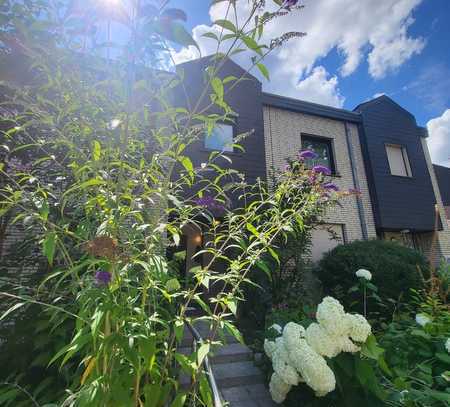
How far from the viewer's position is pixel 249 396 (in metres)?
2.84

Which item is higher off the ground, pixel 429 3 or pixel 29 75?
pixel 429 3

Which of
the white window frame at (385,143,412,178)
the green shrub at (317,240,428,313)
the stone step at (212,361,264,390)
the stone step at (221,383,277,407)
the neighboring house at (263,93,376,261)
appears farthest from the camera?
the white window frame at (385,143,412,178)

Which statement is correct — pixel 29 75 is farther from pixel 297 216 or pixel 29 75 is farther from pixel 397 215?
pixel 397 215

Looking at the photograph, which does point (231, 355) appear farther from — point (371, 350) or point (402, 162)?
point (402, 162)

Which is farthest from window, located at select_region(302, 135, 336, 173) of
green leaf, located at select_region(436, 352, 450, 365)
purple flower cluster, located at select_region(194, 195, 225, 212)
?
purple flower cluster, located at select_region(194, 195, 225, 212)

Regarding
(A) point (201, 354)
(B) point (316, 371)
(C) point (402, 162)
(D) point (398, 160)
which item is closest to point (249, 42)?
(A) point (201, 354)

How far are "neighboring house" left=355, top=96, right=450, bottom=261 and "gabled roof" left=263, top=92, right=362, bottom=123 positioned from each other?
566 millimetres

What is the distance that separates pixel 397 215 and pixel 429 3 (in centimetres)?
549

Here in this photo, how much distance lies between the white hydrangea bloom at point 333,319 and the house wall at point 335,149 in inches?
211

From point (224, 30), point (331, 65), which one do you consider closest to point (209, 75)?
point (224, 30)

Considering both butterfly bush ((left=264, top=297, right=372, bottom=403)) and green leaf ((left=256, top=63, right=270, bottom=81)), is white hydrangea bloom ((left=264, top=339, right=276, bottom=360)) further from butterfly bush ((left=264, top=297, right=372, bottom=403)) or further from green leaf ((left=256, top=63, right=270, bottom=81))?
green leaf ((left=256, top=63, right=270, bottom=81))

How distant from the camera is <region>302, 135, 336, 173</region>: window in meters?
8.14

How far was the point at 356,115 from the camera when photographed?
886 centimetres

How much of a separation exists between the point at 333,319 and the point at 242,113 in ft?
20.3
